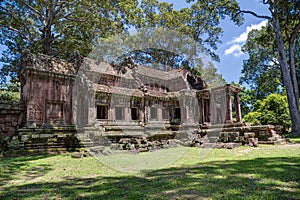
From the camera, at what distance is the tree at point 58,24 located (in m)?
17.2

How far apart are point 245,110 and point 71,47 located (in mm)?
28886

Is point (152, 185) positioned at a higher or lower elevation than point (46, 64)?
lower

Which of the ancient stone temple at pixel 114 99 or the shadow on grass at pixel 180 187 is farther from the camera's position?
the ancient stone temple at pixel 114 99

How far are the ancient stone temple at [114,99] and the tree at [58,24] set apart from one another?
3.63 meters

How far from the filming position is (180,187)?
167 inches

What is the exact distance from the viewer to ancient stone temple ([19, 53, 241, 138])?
13609 millimetres

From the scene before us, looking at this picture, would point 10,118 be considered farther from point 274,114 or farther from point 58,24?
point 274,114

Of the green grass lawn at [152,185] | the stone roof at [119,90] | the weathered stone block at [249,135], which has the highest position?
the stone roof at [119,90]

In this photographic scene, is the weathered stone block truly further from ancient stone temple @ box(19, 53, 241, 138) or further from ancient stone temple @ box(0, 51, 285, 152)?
ancient stone temple @ box(19, 53, 241, 138)

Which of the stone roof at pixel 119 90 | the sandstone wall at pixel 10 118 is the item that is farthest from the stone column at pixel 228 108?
the sandstone wall at pixel 10 118

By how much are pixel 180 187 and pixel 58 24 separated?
67.5 feet

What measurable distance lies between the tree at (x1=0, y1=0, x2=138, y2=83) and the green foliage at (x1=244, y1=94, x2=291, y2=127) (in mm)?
16762

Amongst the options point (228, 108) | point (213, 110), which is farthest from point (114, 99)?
point (228, 108)

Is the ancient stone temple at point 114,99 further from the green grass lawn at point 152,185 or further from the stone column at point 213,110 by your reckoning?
the green grass lawn at point 152,185
